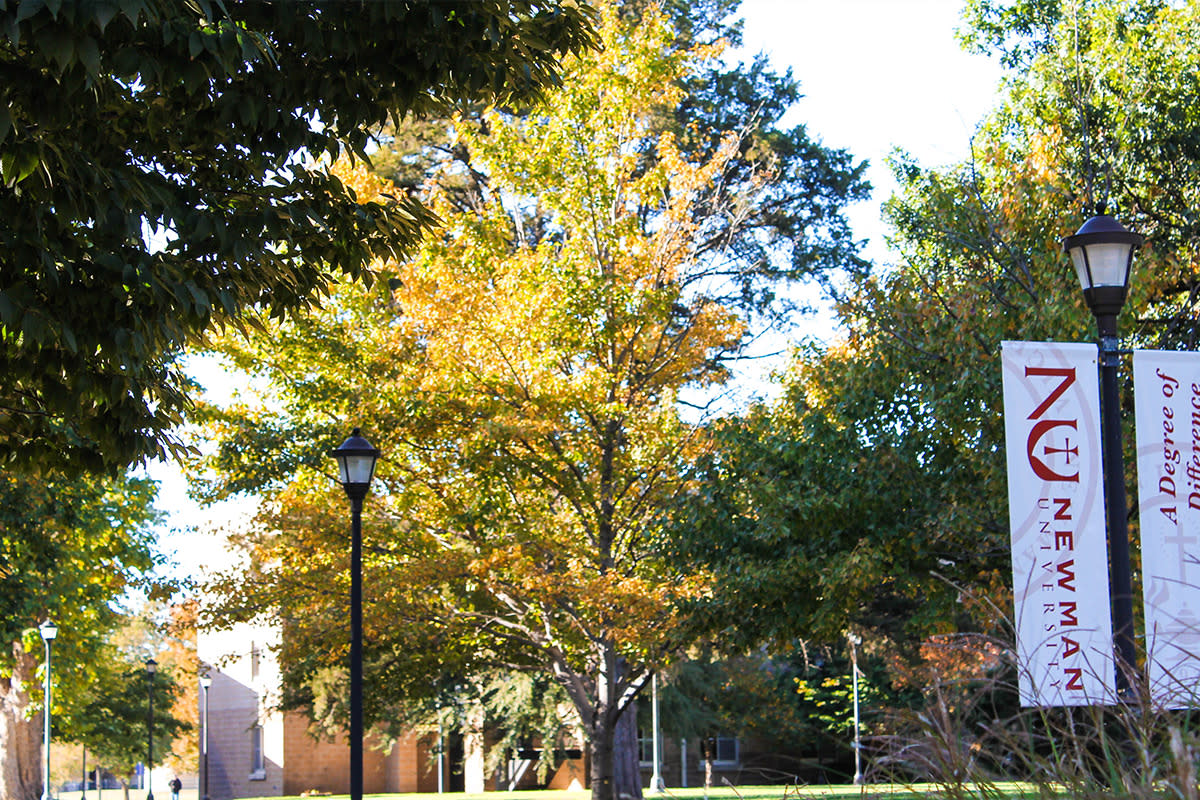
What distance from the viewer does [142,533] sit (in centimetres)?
3181

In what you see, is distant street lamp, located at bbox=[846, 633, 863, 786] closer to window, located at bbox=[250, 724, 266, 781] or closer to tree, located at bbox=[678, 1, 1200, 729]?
tree, located at bbox=[678, 1, 1200, 729]

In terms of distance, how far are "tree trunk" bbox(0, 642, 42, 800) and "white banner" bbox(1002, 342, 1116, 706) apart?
27.6m

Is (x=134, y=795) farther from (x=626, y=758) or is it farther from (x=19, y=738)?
(x=626, y=758)

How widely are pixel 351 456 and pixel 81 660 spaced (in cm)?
1855

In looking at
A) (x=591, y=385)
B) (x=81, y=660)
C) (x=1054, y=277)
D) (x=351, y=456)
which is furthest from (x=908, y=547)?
(x=81, y=660)

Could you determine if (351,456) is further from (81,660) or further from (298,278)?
(81,660)

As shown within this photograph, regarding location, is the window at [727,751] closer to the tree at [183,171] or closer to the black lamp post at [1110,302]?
the black lamp post at [1110,302]

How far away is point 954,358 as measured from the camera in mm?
14828

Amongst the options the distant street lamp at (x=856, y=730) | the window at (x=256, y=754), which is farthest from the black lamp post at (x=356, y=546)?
the window at (x=256, y=754)

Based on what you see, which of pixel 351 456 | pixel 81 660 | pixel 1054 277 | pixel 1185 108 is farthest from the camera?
pixel 81 660

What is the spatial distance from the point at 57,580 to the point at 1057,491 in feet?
69.4

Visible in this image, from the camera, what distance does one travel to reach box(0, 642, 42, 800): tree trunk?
31000mm

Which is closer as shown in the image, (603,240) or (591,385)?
(591,385)

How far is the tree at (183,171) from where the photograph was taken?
6.16m
